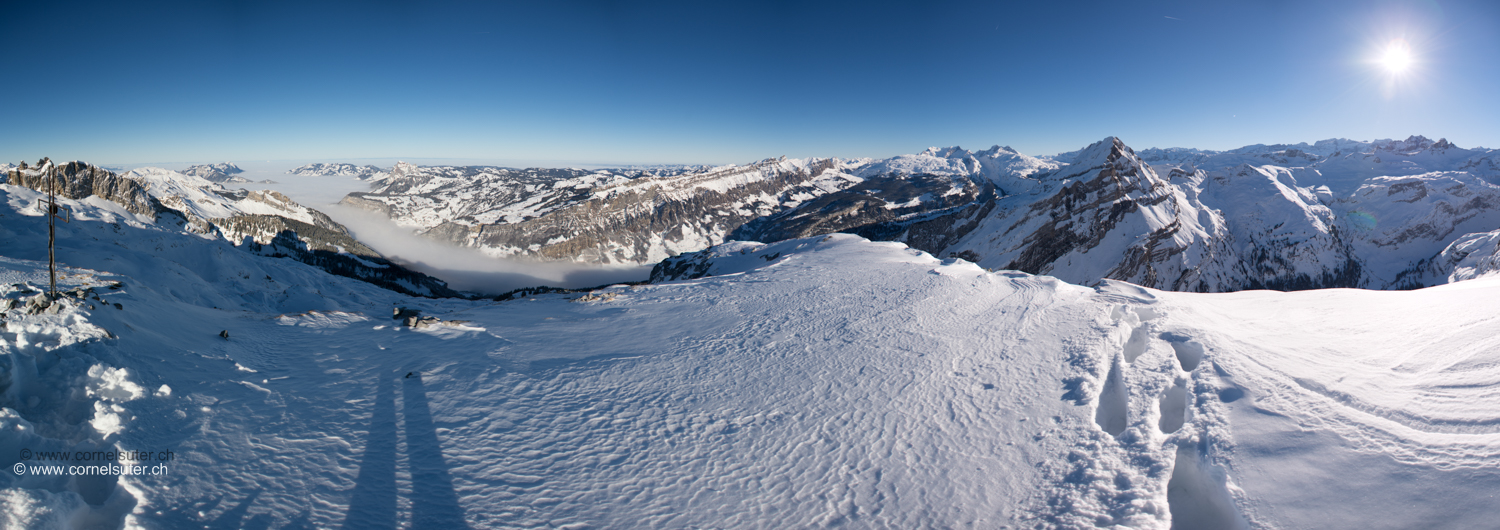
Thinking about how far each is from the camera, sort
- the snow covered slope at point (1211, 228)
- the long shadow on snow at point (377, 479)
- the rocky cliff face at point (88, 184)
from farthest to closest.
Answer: the rocky cliff face at point (88, 184) → the snow covered slope at point (1211, 228) → the long shadow on snow at point (377, 479)

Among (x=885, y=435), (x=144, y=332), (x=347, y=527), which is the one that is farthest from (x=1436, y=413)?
(x=144, y=332)

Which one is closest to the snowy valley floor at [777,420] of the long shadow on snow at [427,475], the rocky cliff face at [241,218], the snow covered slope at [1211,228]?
the long shadow on snow at [427,475]

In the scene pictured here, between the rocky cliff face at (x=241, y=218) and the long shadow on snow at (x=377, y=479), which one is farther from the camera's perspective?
the rocky cliff face at (x=241, y=218)

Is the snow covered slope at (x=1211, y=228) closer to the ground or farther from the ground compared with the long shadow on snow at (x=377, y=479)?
farther from the ground

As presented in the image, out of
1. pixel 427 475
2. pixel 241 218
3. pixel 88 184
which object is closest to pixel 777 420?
pixel 427 475

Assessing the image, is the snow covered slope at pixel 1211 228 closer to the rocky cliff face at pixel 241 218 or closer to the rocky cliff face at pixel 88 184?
the rocky cliff face at pixel 241 218

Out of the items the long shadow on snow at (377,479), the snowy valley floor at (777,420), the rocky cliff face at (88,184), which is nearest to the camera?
the long shadow on snow at (377,479)
